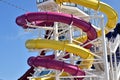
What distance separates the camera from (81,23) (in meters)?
15.2

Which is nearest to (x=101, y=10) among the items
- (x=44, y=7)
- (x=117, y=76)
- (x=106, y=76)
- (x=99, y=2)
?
(x=99, y=2)

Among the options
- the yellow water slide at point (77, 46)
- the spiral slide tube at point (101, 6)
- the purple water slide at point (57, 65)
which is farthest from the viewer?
the spiral slide tube at point (101, 6)

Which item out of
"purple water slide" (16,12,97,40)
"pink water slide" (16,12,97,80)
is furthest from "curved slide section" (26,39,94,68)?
"purple water slide" (16,12,97,40)

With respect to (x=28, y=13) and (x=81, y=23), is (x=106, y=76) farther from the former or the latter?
(x=28, y=13)

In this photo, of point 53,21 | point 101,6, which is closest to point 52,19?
point 53,21

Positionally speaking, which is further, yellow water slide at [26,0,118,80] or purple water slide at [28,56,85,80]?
yellow water slide at [26,0,118,80]

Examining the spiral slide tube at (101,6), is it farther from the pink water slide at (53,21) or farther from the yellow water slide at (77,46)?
the pink water slide at (53,21)

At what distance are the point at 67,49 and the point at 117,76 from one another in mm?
4446

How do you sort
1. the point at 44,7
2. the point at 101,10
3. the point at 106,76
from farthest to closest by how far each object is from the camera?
the point at 44,7 → the point at 101,10 → the point at 106,76

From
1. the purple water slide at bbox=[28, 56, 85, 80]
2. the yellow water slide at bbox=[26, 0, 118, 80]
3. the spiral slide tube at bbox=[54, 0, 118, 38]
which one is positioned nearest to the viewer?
the purple water slide at bbox=[28, 56, 85, 80]

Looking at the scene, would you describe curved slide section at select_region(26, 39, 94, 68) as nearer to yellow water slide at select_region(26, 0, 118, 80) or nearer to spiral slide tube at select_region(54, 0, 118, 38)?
yellow water slide at select_region(26, 0, 118, 80)

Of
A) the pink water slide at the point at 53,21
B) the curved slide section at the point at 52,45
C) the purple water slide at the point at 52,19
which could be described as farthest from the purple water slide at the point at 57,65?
the purple water slide at the point at 52,19

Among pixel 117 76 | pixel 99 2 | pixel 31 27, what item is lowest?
pixel 117 76

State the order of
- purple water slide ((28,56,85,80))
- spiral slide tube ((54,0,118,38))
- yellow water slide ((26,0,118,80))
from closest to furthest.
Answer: purple water slide ((28,56,85,80)) → yellow water slide ((26,0,118,80)) → spiral slide tube ((54,0,118,38))
